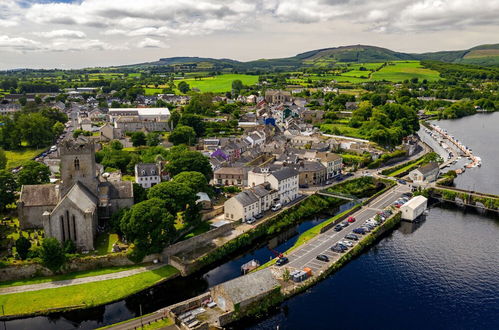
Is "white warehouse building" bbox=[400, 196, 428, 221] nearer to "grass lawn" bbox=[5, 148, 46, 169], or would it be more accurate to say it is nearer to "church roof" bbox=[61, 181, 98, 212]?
"church roof" bbox=[61, 181, 98, 212]

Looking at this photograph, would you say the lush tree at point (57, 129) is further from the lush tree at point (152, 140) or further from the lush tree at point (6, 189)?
the lush tree at point (6, 189)

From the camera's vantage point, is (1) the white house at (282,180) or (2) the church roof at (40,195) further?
(1) the white house at (282,180)

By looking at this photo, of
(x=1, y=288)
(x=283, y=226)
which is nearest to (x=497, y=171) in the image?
(x=283, y=226)

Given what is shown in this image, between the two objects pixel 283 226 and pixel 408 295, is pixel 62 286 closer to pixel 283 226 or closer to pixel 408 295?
pixel 283 226

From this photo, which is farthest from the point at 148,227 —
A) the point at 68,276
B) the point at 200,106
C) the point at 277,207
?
the point at 200,106

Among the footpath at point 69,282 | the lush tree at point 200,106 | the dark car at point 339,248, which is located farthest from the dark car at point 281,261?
the lush tree at point 200,106

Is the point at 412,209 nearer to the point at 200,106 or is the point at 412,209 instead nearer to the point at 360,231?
the point at 360,231
